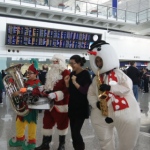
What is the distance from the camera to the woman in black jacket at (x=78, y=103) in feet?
8.77

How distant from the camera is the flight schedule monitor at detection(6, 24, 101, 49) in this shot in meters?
9.53

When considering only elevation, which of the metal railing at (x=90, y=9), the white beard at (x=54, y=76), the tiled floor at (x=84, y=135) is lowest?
the tiled floor at (x=84, y=135)

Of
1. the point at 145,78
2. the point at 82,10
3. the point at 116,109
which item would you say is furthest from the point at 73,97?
the point at 82,10

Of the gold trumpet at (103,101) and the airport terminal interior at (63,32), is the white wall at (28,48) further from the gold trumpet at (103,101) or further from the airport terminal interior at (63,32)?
the gold trumpet at (103,101)

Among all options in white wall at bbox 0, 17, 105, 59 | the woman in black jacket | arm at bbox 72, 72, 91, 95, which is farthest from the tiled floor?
white wall at bbox 0, 17, 105, 59

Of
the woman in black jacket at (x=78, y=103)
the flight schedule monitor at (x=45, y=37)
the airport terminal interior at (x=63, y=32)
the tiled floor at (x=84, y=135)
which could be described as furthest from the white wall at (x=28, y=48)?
the woman in black jacket at (x=78, y=103)

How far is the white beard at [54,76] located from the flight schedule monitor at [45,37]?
7.14 metres

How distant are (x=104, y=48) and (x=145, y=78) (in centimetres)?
1017

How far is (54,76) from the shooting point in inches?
116

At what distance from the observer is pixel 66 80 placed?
9.30 ft

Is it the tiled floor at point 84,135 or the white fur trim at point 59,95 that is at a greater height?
the white fur trim at point 59,95

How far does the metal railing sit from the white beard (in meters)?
8.35

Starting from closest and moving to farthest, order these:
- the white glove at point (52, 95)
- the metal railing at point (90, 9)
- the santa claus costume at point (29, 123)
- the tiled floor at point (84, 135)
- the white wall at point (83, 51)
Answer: the white glove at point (52, 95) < the santa claus costume at point (29, 123) < the tiled floor at point (84, 135) < the white wall at point (83, 51) < the metal railing at point (90, 9)

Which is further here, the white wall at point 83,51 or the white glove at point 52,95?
the white wall at point 83,51
